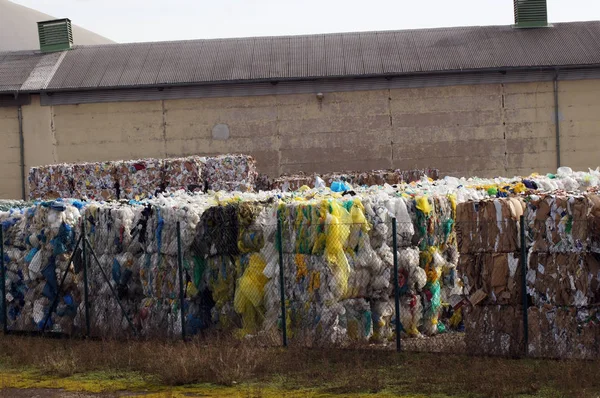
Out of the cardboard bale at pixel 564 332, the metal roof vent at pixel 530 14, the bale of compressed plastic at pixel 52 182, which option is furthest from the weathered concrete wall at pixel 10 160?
the cardboard bale at pixel 564 332

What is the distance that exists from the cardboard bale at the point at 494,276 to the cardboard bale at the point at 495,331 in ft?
0.41

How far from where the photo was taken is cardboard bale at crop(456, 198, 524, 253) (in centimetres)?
1319

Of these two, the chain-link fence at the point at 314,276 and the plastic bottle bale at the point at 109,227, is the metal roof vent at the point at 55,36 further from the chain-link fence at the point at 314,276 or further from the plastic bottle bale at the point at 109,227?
the plastic bottle bale at the point at 109,227

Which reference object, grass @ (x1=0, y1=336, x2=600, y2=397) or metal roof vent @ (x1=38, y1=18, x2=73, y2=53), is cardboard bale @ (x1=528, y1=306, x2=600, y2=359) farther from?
metal roof vent @ (x1=38, y1=18, x2=73, y2=53)

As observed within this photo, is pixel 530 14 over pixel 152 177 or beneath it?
over

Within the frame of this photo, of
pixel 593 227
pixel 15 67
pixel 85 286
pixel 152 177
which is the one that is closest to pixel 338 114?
pixel 152 177

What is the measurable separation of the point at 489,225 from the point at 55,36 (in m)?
33.1

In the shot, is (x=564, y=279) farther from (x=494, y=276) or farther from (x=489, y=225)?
(x=489, y=225)

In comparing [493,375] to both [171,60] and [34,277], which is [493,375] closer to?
[34,277]

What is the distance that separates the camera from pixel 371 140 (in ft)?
123

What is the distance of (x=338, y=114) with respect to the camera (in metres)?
37.4

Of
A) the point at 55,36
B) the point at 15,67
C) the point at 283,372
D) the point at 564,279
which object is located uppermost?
the point at 55,36

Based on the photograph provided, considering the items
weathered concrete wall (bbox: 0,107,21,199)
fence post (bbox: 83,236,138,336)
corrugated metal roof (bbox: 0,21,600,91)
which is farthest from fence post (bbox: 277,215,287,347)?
weathered concrete wall (bbox: 0,107,21,199)

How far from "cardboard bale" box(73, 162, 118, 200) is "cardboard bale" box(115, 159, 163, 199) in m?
0.24
